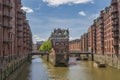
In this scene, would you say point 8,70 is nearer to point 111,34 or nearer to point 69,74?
point 69,74

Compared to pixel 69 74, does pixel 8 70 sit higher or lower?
higher

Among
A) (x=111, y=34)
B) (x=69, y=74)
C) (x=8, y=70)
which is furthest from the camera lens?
(x=111, y=34)

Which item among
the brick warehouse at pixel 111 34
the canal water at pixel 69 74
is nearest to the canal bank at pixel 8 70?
the canal water at pixel 69 74

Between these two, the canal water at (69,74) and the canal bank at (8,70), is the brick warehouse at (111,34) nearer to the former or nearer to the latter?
the canal water at (69,74)

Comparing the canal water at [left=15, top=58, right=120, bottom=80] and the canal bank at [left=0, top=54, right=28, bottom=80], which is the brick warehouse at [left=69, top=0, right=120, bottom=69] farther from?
the canal bank at [left=0, top=54, right=28, bottom=80]

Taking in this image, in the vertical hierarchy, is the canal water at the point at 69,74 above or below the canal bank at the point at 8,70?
below

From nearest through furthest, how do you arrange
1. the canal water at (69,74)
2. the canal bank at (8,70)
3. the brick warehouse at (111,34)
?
the canal bank at (8,70), the canal water at (69,74), the brick warehouse at (111,34)

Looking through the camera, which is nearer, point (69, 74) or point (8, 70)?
point (8, 70)

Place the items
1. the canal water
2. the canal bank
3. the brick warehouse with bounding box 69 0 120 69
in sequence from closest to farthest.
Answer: the canal bank, the canal water, the brick warehouse with bounding box 69 0 120 69

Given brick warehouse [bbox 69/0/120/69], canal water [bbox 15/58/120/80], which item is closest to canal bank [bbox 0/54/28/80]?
canal water [bbox 15/58/120/80]

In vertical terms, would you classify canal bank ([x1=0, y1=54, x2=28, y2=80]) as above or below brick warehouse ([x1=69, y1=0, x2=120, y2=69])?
below

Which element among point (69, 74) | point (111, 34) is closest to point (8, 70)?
point (69, 74)

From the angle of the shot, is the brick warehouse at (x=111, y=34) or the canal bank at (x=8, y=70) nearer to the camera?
the canal bank at (x=8, y=70)

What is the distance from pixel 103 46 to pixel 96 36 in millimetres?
24678
